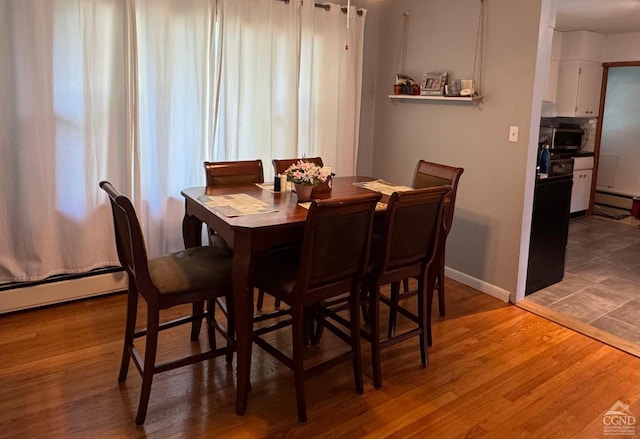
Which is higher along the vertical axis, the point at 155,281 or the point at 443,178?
the point at 443,178

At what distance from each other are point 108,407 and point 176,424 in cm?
36

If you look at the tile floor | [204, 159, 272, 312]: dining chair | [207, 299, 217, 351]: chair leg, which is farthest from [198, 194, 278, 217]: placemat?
the tile floor

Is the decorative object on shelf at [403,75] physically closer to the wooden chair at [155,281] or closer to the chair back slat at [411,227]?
the chair back slat at [411,227]

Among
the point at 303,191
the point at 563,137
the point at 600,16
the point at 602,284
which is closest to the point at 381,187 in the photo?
the point at 303,191

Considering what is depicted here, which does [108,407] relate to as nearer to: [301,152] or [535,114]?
[301,152]

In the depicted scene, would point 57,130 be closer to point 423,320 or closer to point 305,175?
point 305,175

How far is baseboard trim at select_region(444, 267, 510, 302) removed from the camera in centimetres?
364

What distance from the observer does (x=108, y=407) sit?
227cm

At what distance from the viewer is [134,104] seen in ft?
10.8

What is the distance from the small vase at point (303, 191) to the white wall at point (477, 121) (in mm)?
1663

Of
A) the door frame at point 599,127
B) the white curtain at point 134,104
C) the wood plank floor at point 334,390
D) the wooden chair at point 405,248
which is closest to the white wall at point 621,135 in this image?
the door frame at point 599,127

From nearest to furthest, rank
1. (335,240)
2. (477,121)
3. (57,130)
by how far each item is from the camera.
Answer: (335,240)
(57,130)
(477,121)

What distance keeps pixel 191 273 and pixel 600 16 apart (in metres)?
5.16

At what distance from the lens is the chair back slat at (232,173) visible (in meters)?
3.12
